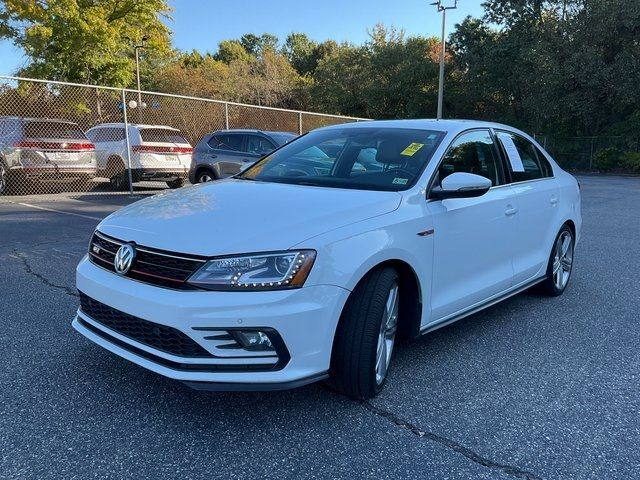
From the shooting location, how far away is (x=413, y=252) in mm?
3107

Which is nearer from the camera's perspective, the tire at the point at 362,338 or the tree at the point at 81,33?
the tire at the point at 362,338

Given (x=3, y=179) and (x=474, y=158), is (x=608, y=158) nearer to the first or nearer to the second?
(x=3, y=179)

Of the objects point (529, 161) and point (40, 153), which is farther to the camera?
point (40, 153)

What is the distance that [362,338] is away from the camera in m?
2.78

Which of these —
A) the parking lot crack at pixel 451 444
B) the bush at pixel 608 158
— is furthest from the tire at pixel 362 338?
the bush at pixel 608 158

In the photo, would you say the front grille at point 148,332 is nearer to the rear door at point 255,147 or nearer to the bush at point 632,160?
the rear door at point 255,147

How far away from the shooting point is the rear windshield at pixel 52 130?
1106 cm

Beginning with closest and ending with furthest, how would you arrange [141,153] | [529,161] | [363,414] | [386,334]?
[363,414] → [386,334] → [529,161] → [141,153]

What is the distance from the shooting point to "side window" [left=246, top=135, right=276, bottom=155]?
37.4ft

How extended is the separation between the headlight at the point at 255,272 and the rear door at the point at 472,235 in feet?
3.64

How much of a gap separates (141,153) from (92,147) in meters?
1.10

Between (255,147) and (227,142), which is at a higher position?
Answer: (227,142)

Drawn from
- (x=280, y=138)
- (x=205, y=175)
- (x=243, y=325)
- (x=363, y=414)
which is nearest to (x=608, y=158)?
(x=280, y=138)

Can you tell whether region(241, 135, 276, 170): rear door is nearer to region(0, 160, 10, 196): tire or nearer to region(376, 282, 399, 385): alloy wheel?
region(0, 160, 10, 196): tire
